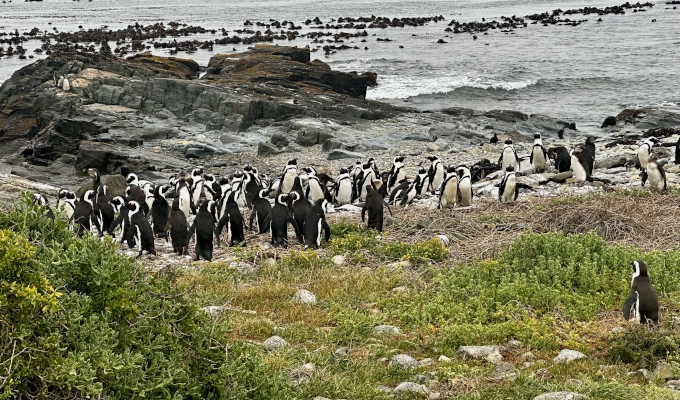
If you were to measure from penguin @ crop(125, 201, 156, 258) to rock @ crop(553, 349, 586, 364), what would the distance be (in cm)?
738

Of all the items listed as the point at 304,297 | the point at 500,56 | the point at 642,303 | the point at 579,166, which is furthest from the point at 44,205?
the point at 500,56

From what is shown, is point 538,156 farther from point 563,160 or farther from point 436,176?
point 436,176

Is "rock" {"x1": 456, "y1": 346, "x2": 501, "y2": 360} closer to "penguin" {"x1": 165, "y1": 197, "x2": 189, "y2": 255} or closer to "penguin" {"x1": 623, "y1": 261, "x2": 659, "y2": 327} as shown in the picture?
"penguin" {"x1": 623, "y1": 261, "x2": 659, "y2": 327}

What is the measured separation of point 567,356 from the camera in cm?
681

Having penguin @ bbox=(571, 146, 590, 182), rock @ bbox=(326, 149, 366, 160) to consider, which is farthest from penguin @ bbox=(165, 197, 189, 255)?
rock @ bbox=(326, 149, 366, 160)

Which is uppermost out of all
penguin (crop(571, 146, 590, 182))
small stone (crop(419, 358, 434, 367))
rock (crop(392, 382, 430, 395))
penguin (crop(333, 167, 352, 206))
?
rock (crop(392, 382, 430, 395))

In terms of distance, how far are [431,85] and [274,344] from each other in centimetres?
3742

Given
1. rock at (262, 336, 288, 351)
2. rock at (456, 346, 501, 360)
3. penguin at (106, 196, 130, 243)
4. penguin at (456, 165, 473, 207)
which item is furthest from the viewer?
penguin at (456, 165, 473, 207)

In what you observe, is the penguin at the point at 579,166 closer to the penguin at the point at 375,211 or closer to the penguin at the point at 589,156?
the penguin at the point at 589,156

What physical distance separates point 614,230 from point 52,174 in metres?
19.7

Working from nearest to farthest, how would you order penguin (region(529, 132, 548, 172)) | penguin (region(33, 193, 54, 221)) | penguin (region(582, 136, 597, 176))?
penguin (region(33, 193, 54, 221)) < penguin (region(582, 136, 597, 176)) < penguin (region(529, 132, 548, 172))

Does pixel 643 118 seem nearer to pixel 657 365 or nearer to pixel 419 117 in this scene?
pixel 419 117

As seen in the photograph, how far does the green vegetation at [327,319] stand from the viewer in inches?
156

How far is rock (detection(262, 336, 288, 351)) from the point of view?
714 cm
